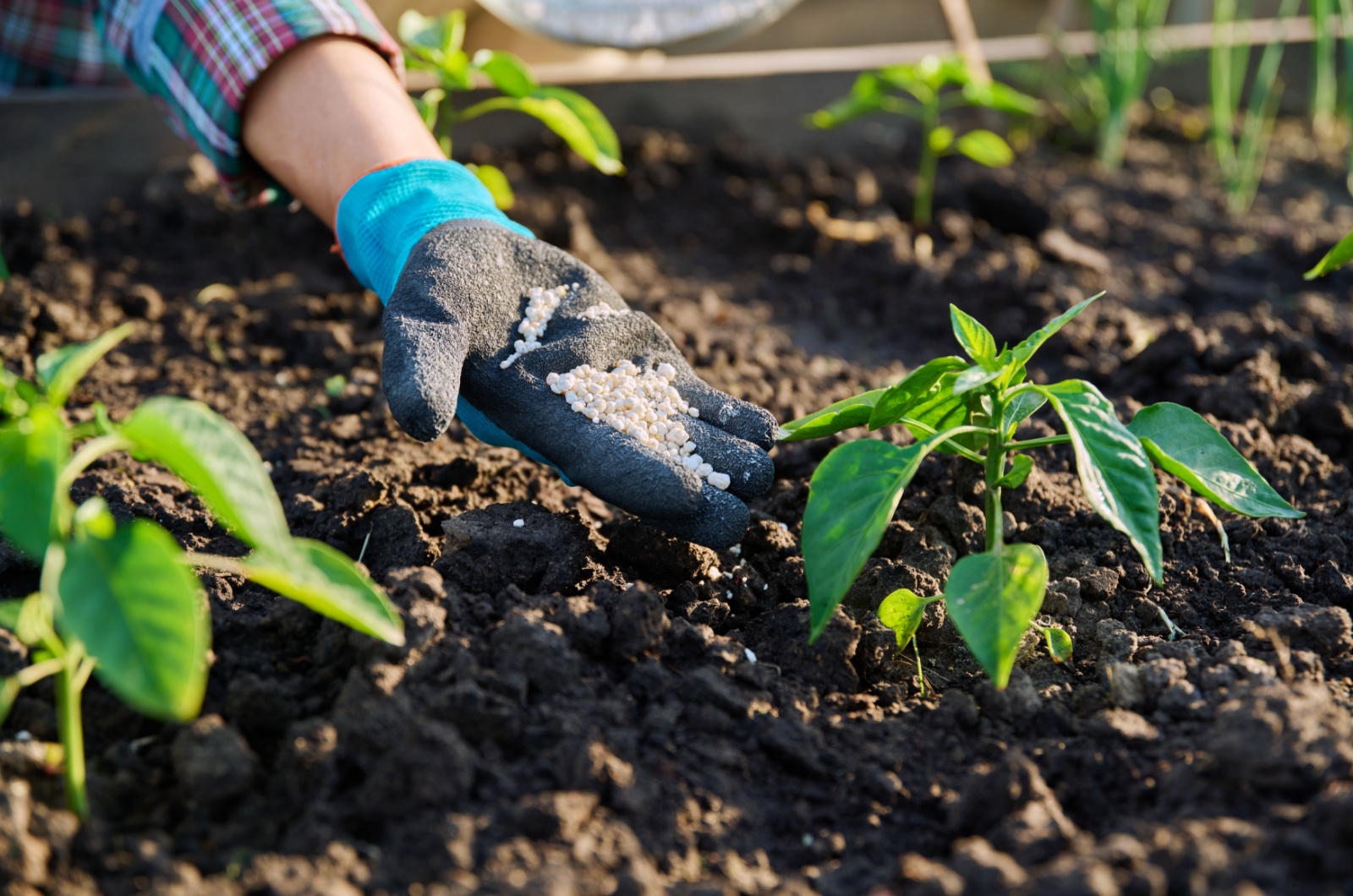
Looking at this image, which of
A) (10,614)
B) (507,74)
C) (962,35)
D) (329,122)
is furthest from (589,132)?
(962,35)

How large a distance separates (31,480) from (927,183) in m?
2.30

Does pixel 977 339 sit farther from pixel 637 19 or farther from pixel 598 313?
pixel 637 19

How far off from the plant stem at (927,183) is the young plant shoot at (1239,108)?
767mm

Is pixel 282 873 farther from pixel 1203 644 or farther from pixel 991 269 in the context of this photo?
pixel 991 269

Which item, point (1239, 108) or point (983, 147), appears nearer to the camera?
point (983, 147)

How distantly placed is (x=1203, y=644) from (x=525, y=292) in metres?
1.01

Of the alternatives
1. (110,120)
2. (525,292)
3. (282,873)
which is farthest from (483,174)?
(282,873)

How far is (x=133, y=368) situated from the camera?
1932 millimetres

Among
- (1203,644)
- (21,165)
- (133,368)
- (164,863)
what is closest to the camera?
(164,863)

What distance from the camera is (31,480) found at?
0.84 meters

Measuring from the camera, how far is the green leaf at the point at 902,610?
124 cm

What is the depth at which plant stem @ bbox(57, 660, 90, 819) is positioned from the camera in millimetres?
926

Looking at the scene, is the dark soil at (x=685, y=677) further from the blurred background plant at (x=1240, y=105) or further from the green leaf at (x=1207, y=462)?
the blurred background plant at (x=1240, y=105)

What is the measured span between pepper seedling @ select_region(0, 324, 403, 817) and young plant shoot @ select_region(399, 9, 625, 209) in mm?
1157
